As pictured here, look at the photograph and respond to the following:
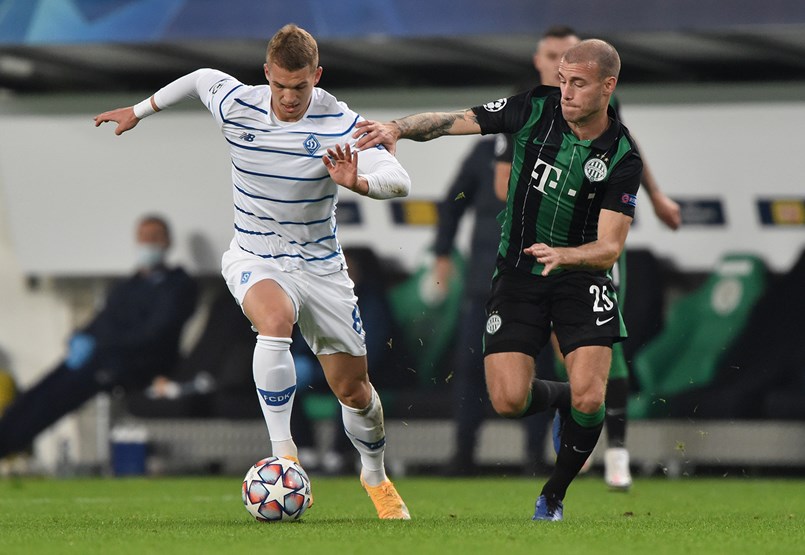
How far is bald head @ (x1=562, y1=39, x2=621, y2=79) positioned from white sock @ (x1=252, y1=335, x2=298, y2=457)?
171 cm

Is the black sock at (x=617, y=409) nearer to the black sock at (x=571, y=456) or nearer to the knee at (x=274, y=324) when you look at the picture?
the black sock at (x=571, y=456)

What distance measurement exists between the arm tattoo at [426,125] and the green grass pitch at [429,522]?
5.42 ft

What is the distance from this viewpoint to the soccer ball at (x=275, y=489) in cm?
702

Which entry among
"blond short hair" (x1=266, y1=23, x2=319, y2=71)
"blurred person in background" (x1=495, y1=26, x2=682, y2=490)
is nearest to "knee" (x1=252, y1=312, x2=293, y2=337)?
"blond short hair" (x1=266, y1=23, x2=319, y2=71)

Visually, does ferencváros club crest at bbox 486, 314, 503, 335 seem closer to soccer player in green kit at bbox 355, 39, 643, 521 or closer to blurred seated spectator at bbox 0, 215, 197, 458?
soccer player in green kit at bbox 355, 39, 643, 521

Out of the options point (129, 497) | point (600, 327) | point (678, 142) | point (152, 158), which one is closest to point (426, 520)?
point (600, 327)

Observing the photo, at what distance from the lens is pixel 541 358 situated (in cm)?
1117

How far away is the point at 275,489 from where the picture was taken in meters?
7.05

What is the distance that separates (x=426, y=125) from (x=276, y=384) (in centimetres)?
128

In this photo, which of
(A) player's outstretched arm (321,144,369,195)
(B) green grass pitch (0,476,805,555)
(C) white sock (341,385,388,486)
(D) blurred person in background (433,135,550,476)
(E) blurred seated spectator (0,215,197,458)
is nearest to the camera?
(B) green grass pitch (0,476,805,555)

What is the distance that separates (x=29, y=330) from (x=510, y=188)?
8574mm

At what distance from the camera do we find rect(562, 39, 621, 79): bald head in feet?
23.3

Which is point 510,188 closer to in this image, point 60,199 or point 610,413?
point 610,413

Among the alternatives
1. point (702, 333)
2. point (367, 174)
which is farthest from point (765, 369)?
point (367, 174)
